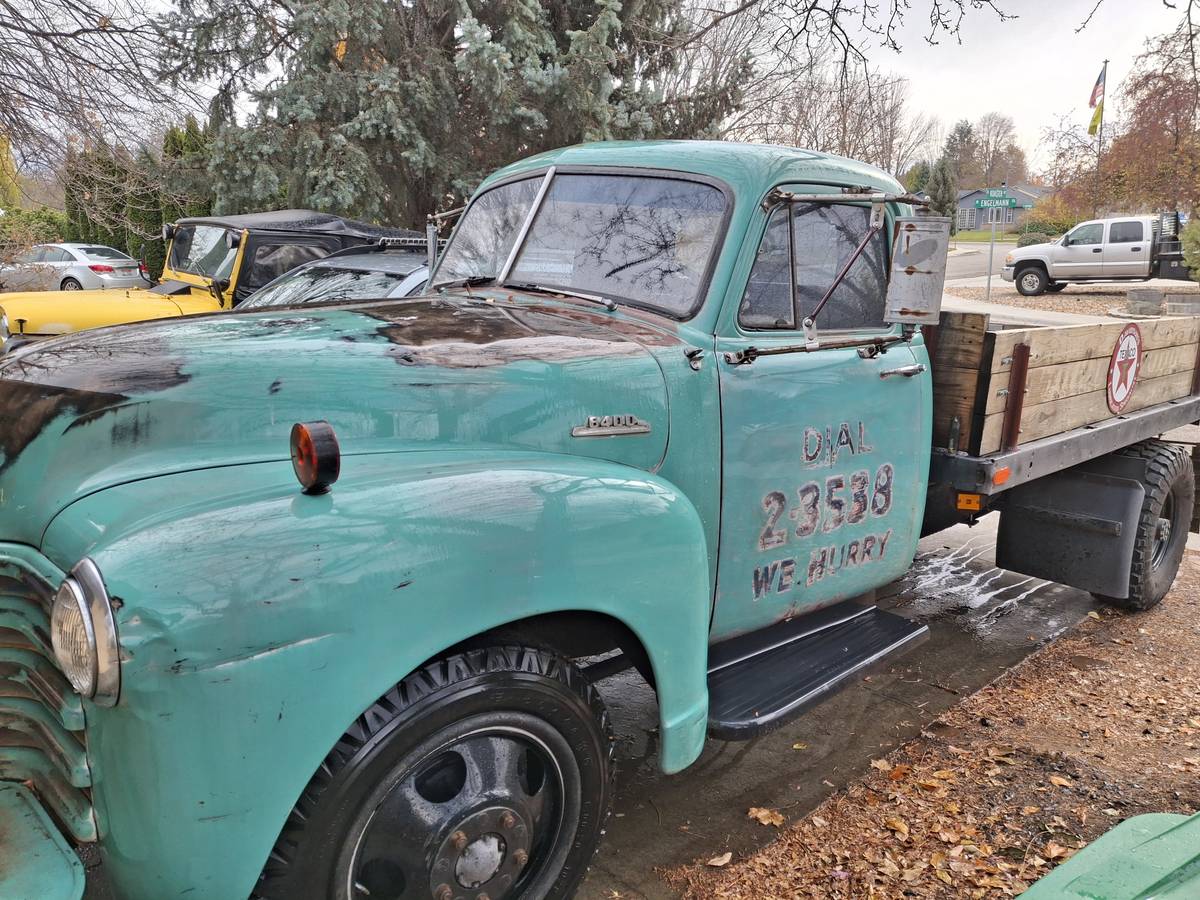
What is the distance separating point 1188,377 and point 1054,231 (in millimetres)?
41042

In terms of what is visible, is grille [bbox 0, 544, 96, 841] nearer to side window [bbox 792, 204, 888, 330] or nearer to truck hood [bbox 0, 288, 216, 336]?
side window [bbox 792, 204, 888, 330]

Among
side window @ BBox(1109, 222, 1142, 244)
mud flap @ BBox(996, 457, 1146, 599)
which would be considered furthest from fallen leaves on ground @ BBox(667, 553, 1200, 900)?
side window @ BBox(1109, 222, 1142, 244)

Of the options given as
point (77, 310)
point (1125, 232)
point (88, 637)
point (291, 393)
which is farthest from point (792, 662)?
point (1125, 232)

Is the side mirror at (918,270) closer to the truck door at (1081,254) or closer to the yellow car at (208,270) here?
the yellow car at (208,270)

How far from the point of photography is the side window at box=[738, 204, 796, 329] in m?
3.13

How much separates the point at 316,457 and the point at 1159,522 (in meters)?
4.84

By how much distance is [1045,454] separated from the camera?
4.16 meters

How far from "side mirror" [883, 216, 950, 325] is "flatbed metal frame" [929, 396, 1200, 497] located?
1071 mm

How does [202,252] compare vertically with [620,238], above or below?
below

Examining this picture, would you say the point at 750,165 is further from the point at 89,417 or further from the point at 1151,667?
the point at 1151,667

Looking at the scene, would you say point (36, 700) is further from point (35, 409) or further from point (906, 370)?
point (906, 370)

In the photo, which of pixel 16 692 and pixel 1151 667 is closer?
pixel 16 692

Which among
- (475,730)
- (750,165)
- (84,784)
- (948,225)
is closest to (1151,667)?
(948,225)

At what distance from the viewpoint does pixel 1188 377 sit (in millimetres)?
5504
